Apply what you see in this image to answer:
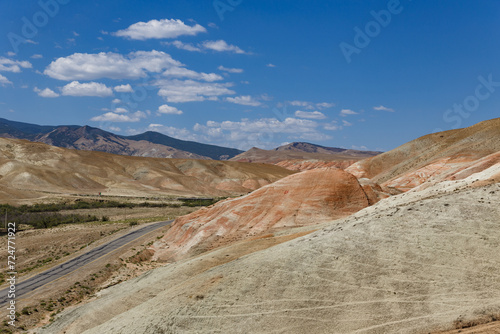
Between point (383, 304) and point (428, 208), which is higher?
point (428, 208)

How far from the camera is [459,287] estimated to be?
1304 centimetres

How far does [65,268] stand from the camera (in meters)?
34.3

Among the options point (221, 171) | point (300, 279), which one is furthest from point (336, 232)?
point (221, 171)

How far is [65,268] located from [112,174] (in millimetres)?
113820

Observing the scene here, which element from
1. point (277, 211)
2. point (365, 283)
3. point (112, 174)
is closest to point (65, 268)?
point (277, 211)

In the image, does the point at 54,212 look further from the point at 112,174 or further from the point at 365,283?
the point at 112,174

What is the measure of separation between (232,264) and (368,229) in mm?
6019

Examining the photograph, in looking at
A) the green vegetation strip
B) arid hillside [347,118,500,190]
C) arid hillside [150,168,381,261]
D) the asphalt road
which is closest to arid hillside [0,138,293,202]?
the green vegetation strip

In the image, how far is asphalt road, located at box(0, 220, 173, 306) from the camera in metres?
28.3

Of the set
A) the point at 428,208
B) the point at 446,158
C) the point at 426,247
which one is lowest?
the point at 426,247

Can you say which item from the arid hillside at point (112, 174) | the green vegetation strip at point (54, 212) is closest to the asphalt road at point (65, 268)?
the green vegetation strip at point (54, 212)

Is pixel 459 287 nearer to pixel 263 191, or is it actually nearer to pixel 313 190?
pixel 313 190

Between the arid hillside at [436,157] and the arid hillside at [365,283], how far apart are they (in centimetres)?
2929

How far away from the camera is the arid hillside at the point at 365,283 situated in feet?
41.5
